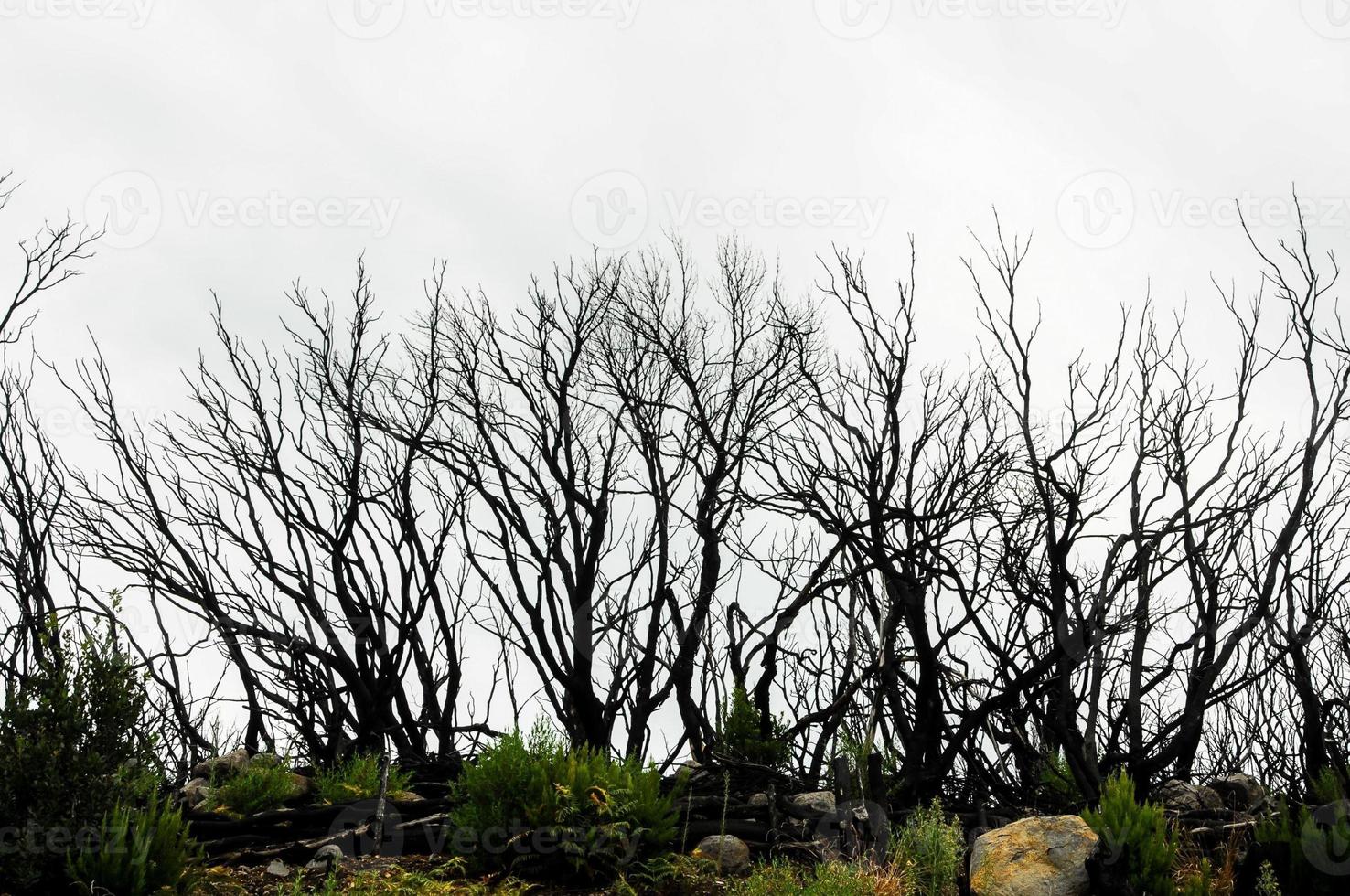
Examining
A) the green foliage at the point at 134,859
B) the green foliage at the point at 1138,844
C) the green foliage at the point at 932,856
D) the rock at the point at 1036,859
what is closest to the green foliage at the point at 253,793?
the green foliage at the point at 134,859

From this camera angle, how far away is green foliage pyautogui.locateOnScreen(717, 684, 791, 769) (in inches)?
424

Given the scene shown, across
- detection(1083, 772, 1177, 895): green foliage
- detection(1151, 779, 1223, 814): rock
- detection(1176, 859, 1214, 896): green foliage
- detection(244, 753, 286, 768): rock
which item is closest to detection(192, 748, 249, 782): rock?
detection(244, 753, 286, 768): rock

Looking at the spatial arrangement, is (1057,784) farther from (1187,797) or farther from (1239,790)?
(1239,790)

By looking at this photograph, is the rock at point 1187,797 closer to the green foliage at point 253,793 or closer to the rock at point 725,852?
the rock at point 725,852

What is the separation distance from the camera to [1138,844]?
7.71 m

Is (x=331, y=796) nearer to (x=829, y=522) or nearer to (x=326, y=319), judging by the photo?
(x=829, y=522)

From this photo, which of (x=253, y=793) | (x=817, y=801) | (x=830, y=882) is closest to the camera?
(x=830, y=882)

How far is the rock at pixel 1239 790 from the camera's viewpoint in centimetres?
1073

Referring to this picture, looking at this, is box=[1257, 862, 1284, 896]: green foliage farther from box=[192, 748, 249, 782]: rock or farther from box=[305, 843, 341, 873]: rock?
box=[192, 748, 249, 782]: rock

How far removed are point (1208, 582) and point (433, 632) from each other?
33.8ft

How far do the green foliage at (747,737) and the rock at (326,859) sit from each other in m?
4.07

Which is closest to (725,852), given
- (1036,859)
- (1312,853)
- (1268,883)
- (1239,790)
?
(1036,859)

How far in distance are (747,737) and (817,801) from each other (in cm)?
135

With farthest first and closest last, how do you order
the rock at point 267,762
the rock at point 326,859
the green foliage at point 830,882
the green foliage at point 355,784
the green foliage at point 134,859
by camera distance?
the rock at point 267,762, the green foliage at point 355,784, the rock at point 326,859, the green foliage at point 830,882, the green foliage at point 134,859
